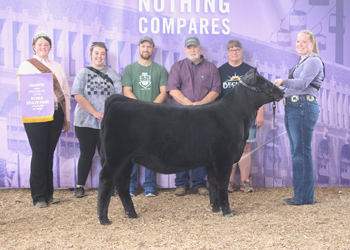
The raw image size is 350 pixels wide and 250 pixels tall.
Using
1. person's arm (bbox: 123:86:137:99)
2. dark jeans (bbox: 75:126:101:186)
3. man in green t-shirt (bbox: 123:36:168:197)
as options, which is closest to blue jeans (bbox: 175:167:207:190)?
man in green t-shirt (bbox: 123:36:168:197)

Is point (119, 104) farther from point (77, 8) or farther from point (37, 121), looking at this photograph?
point (77, 8)

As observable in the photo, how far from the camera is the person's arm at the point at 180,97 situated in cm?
437

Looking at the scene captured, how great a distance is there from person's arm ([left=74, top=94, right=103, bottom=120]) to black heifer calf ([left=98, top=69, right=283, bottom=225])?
3.68 feet

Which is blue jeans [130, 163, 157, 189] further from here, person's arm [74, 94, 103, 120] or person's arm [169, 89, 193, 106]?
person's arm [169, 89, 193, 106]

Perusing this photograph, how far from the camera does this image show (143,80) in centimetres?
455

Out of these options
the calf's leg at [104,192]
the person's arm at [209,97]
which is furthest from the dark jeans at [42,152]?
the person's arm at [209,97]

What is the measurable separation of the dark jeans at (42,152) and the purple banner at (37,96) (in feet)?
0.42

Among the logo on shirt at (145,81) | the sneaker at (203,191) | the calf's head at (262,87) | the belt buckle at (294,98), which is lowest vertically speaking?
the sneaker at (203,191)

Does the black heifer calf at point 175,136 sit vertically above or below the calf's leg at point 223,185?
above

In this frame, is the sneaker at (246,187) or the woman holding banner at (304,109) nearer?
the woman holding banner at (304,109)

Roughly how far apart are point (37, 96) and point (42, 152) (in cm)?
72

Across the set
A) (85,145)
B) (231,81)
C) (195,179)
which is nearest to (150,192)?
(195,179)

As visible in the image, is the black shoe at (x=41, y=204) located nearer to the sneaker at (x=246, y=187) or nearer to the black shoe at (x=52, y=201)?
the black shoe at (x=52, y=201)

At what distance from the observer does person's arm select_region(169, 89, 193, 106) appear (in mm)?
4367
